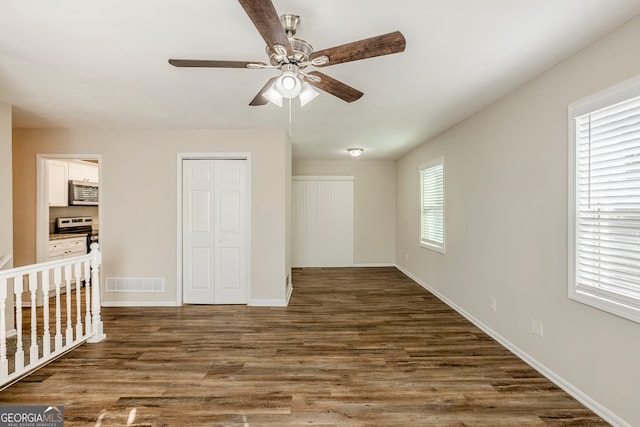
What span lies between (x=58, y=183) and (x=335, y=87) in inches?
209

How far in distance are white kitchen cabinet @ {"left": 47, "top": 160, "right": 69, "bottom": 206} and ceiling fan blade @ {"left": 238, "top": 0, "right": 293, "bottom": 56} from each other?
5.14 meters

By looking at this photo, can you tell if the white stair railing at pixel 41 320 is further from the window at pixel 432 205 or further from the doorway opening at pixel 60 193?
the window at pixel 432 205

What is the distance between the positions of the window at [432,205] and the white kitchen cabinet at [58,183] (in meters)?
6.19

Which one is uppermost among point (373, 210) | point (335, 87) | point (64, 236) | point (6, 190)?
point (335, 87)

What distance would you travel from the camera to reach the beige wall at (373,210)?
682 cm

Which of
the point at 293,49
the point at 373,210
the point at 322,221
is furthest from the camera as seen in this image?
the point at 373,210

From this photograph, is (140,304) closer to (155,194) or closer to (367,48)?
(155,194)

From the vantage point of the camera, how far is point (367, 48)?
152 centimetres

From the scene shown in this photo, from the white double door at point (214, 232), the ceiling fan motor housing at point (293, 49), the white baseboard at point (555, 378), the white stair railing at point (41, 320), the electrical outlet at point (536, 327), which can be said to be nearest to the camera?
the ceiling fan motor housing at point (293, 49)

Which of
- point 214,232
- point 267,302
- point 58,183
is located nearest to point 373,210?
point 267,302

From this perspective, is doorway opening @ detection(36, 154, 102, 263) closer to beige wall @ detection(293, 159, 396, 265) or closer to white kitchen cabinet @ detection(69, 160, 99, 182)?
white kitchen cabinet @ detection(69, 160, 99, 182)

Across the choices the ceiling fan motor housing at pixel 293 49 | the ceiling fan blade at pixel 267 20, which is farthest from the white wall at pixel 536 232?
the ceiling fan blade at pixel 267 20

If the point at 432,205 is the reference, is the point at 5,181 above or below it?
above

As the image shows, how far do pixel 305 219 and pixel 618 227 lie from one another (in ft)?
17.7
